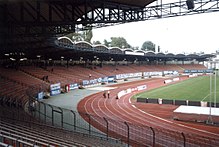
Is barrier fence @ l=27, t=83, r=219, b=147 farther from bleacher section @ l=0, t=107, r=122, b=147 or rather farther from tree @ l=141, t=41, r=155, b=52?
tree @ l=141, t=41, r=155, b=52

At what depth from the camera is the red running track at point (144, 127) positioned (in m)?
16.0

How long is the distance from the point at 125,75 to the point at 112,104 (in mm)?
36894

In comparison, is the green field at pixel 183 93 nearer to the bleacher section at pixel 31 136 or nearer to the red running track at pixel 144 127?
the red running track at pixel 144 127

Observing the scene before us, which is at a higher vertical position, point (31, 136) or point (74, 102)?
point (31, 136)

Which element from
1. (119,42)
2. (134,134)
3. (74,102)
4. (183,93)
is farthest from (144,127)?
(119,42)

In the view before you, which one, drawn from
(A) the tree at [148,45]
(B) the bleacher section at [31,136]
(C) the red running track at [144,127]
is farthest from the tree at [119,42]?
(B) the bleacher section at [31,136]

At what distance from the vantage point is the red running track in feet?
52.5

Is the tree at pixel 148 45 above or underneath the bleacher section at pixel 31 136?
above

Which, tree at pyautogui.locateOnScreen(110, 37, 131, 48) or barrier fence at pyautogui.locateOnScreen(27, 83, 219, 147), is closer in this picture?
barrier fence at pyautogui.locateOnScreen(27, 83, 219, 147)

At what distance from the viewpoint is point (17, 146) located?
744 cm

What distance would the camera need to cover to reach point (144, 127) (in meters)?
19.3

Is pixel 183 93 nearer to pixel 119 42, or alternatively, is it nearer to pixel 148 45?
pixel 119 42

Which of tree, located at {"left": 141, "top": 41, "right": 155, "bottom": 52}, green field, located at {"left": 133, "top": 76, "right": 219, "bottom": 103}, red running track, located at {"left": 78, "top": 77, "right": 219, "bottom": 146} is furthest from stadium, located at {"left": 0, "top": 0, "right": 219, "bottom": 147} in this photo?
tree, located at {"left": 141, "top": 41, "right": 155, "bottom": 52}

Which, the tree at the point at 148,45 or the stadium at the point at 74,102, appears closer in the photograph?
the stadium at the point at 74,102
